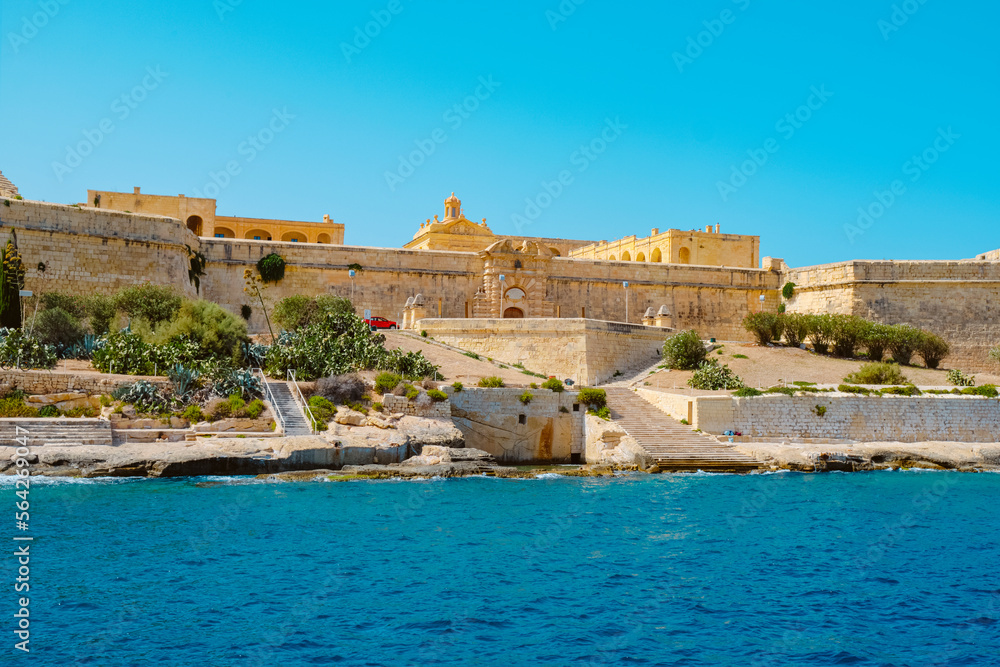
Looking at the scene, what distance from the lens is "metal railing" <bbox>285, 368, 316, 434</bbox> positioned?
20900 millimetres

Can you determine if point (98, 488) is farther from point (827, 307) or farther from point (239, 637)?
point (827, 307)

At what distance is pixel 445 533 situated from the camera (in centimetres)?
1451

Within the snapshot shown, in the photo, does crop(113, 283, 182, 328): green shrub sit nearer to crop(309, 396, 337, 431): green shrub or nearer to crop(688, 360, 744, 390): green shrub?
crop(309, 396, 337, 431): green shrub

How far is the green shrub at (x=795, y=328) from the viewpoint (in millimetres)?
32500

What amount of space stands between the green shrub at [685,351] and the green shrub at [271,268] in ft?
48.0

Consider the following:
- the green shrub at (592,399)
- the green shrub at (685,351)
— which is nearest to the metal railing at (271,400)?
the green shrub at (592,399)

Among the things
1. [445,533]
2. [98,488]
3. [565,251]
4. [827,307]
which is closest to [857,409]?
[827,307]

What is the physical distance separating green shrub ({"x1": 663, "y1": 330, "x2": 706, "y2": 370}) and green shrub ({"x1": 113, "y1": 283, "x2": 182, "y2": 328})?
15915mm

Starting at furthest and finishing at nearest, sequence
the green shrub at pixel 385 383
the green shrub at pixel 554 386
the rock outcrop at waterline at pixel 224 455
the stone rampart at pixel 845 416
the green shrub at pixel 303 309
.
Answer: the green shrub at pixel 303 309, the green shrub at pixel 554 386, the stone rampart at pixel 845 416, the green shrub at pixel 385 383, the rock outcrop at waterline at pixel 224 455

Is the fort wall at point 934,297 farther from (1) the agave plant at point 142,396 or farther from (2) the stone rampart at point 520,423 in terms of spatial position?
(1) the agave plant at point 142,396

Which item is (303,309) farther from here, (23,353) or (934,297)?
(934,297)

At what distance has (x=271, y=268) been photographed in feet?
109

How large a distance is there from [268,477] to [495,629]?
31.6 ft

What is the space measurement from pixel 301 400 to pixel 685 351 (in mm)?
13322
